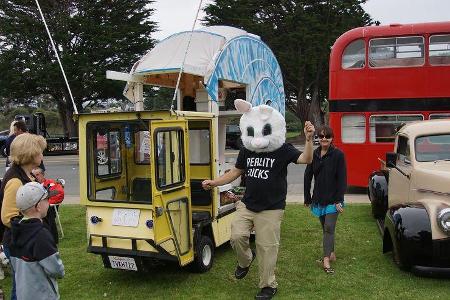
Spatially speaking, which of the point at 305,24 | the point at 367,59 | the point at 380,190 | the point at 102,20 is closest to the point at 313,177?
the point at 380,190

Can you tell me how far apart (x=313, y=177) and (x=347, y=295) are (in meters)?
1.73

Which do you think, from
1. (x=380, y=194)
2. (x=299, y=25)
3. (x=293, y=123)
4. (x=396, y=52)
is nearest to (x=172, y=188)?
(x=380, y=194)

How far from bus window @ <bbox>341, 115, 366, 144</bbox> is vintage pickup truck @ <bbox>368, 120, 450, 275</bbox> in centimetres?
465

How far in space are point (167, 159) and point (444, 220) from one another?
3.13 meters

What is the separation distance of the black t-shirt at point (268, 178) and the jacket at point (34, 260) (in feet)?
7.37

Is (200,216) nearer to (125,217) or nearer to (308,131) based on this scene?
(125,217)

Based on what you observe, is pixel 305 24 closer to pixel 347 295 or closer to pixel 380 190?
pixel 380 190

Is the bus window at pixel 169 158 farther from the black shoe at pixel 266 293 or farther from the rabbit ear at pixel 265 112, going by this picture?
the black shoe at pixel 266 293

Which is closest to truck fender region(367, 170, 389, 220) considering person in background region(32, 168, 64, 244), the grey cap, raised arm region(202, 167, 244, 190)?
raised arm region(202, 167, 244, 190)

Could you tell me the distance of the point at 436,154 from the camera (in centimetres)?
661

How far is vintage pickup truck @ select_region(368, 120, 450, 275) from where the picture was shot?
5.42m

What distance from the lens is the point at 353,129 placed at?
41.3 feet

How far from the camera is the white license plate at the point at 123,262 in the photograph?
540 centimetres

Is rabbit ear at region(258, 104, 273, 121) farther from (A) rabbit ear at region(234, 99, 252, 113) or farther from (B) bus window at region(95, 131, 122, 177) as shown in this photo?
(B) bus window at region(95, 131, 122, 177)
